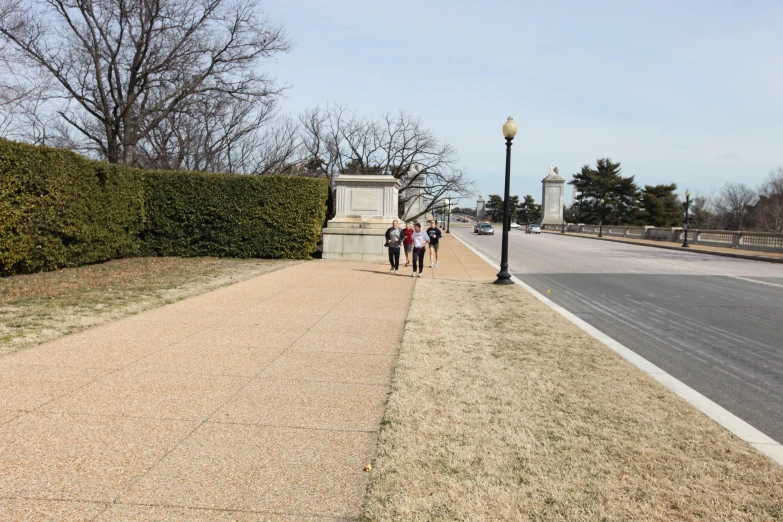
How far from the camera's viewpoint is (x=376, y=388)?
200 inches

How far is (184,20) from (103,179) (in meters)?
11.2

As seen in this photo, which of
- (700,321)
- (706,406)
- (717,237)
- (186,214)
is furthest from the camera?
(717,237)

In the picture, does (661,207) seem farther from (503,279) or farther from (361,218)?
(503,279)

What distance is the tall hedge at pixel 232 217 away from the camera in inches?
754

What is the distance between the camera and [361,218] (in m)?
20.5

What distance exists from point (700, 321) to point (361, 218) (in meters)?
13.1

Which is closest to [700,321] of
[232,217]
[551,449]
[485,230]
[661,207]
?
[551,449]

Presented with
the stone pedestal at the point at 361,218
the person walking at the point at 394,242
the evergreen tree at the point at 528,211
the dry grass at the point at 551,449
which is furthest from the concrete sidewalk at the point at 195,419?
the evergreen tree at the point at 528,211

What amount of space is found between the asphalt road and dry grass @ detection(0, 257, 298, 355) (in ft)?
23.8

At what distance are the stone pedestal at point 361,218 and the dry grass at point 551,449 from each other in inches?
533

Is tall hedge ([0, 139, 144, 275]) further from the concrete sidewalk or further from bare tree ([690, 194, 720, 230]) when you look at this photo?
bare tree ([690, 194, 720, 230])

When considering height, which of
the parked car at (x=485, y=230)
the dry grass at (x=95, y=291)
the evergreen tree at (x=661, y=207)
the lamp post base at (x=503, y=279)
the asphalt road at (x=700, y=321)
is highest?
the evergreen tree at (x=661, y=207)

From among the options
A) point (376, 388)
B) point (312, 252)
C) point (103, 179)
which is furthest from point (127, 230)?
point (376, 388)

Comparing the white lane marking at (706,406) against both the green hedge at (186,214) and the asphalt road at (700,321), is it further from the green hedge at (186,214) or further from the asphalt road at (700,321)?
the green hedge at (186,214)
